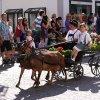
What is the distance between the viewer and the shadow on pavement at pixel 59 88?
923cm

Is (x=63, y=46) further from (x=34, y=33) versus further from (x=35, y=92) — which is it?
(x=34, y=33)

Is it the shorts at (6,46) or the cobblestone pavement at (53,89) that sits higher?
the shorts at (6,46)

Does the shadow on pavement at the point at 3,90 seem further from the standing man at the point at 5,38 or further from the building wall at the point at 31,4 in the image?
the building wall at the point at 31,4

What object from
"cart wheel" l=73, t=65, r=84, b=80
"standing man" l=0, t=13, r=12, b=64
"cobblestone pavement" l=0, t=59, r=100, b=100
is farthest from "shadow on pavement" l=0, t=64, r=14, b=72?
"cart wheel" l=73, t=65, r=84, b=80

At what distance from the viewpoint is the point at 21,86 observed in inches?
408

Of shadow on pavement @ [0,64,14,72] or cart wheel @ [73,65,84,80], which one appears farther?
shadow on pavement @ [0,64,14,72]

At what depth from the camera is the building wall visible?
941 inches

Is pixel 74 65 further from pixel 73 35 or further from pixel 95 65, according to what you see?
pixel 73 35

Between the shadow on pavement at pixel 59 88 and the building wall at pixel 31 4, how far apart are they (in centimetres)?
1296

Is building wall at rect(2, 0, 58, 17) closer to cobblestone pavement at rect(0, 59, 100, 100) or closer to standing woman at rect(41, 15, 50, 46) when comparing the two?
standing woman at rect(41, 15, 50, 46)

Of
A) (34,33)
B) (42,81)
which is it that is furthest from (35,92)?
(34,33)

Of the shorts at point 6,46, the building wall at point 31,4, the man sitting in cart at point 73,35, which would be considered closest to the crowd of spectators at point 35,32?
the shorts at point 6,46

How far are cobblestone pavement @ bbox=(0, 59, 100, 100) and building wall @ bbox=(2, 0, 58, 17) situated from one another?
12.2 m

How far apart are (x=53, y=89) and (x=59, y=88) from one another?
0.19m
